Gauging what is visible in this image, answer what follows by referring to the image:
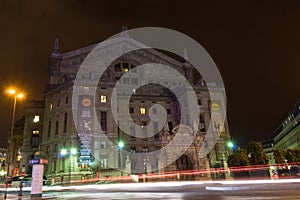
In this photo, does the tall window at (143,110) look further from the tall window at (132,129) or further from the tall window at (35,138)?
the tall window at (35,138)

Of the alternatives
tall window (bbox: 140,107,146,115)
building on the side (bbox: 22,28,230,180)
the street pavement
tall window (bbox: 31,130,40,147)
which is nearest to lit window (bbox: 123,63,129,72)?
building on the side (bbox: 22,28,230,180)

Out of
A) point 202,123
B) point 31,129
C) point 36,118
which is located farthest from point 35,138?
point 202,123

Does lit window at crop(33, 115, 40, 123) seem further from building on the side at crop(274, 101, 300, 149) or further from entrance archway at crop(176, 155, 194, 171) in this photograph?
building on the side at crop(274, 101, 300, 149)

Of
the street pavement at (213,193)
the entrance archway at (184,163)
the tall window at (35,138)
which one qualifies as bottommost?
the street pavement at (213,193)

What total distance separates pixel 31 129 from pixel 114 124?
20147 millimetres

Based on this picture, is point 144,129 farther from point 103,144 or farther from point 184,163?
point 184,163

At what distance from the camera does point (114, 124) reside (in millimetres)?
53312

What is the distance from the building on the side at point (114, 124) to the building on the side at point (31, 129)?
32 centimetres

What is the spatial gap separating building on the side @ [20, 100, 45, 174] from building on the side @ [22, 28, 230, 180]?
315 mm

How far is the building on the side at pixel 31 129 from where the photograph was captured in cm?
5634

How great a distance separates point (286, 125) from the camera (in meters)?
106

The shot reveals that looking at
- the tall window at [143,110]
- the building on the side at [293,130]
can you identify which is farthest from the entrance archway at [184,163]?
the building on the side at [293,130]

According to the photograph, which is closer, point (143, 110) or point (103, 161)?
point (103, 161)

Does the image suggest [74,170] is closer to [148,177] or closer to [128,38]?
[148,177]
